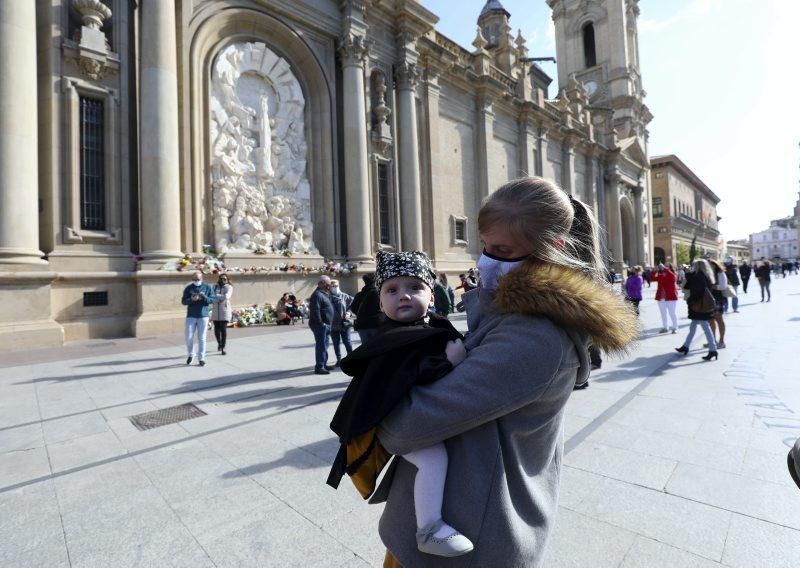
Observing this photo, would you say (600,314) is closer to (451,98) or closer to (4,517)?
(4,517)

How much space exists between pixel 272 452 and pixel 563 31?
5965 centimetres

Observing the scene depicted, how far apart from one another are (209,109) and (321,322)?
971cm

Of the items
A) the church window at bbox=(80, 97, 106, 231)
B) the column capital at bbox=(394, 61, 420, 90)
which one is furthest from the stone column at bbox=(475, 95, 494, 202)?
the church window at bbox=(80, 97, 106, 231)

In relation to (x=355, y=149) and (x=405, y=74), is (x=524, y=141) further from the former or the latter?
(x=355, y=149)

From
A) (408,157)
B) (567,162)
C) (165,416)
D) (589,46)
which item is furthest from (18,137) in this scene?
(589,46)

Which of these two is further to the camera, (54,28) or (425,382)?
(54,28)

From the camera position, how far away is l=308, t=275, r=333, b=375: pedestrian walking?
23.4 ft

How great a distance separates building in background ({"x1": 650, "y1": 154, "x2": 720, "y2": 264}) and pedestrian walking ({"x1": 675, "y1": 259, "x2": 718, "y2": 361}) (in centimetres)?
5801

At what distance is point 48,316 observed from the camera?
32.0ft

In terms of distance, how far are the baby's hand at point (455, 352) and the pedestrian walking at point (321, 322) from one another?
6.11 meters

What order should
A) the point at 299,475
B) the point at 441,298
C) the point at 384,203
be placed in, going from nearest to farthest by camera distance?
the point at 299,475 < the point at 441,298 < the point at 384,203

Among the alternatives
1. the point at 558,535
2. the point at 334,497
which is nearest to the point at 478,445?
the point at 558,535

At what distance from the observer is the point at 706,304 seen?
744 centimetres

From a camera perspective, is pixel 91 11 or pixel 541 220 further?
pixel 91 11
